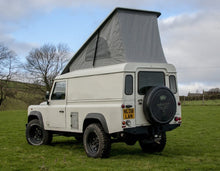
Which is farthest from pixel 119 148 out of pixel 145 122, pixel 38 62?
pixel 38 62

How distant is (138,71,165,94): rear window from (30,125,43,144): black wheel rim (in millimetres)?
4512

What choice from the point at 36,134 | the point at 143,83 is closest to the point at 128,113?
the point at 143,83

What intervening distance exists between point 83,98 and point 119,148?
2.23m

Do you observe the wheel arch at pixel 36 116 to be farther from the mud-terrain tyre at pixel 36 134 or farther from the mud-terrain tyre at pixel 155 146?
the mud-terrain tyre at pixel 155 146

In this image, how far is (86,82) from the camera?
913 cm

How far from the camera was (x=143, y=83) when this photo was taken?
8312 mm

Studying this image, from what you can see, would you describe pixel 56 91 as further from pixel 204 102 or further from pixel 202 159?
pixel 204 102

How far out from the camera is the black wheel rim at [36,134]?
11.3 m

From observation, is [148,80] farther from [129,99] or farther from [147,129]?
[147,129]

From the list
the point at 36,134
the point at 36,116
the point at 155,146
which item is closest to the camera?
the point at 155,146

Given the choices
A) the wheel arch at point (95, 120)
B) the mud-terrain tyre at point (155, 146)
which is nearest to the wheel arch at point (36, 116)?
the wheel arch at point (95, 120)

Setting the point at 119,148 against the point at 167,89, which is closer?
the point at 167,89

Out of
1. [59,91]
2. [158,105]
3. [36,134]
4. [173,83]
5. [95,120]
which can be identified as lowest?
[36,134]

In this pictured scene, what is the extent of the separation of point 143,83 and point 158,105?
2.24 ft
